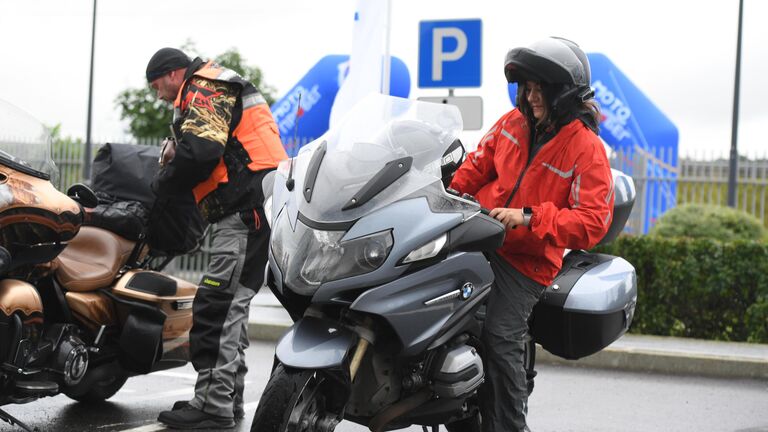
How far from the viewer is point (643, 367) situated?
346 inches

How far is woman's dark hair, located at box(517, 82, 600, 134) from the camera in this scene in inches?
157

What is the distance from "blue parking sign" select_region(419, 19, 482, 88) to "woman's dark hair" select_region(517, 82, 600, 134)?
6263mm

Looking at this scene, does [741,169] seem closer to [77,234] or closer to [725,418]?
[725,418]

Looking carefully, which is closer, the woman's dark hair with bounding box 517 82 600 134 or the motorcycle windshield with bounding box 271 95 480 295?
the motorcycle windshield with bounding box 271 95 480 295

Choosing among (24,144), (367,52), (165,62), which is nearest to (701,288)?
(367,52)

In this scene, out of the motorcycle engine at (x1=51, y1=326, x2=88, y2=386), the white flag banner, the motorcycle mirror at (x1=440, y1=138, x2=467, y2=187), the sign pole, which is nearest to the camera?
the motorcycle mirror at (x1=440, y1=138, x2=467, y2=187)

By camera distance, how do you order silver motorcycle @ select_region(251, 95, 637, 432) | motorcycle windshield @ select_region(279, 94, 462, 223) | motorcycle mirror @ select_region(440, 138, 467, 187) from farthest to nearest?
motorcycle mirror @ select_region(440, 138, 467, 187), motorcycle windshield @ select_region(279, 94, 462, 223), silver motorcycle @ select_region(251, 95, 637, 432)

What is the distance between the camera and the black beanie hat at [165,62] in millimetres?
5672

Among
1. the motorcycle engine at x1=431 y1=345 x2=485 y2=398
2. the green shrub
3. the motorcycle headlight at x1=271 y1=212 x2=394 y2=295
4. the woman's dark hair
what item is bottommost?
the green shrub

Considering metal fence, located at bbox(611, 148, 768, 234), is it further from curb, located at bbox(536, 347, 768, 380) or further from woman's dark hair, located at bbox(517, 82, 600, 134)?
woman's dark hair, located at bbox(517, 82, 600, 134)

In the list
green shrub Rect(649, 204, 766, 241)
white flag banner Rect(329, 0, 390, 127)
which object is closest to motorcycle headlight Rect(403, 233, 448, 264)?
→ white flag banner Rect(329, 0, 390, 127)

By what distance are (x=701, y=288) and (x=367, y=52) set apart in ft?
13.4

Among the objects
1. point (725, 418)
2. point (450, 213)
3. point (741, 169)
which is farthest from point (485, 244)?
point (741, 169)

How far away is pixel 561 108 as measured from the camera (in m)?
3.99
